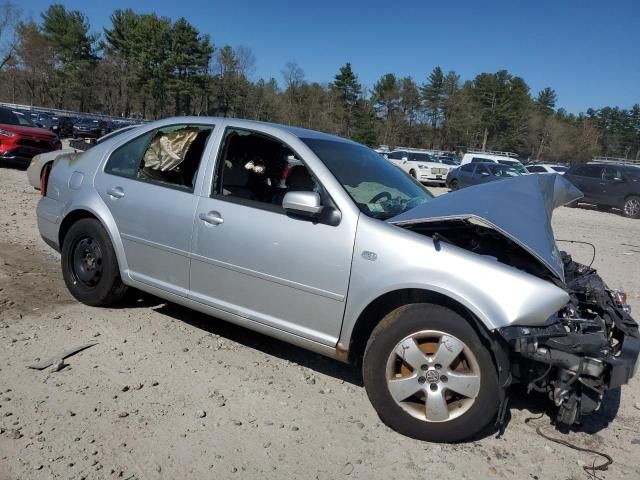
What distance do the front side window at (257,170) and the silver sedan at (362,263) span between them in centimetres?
2

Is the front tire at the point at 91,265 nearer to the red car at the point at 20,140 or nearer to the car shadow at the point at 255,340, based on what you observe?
the car shadow at the point at 255,340

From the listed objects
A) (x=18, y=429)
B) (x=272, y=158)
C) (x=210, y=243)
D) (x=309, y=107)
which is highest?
(x=309, y=107)

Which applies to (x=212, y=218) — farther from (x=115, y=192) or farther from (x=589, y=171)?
(x=589, y=171)

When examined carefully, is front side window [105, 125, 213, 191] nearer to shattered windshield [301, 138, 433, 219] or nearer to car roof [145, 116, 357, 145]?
car roof [145, 116, 357, 145]

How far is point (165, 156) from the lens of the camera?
4262 mm

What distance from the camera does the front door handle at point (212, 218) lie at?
3594 mm

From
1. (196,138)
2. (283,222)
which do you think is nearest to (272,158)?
(196,138)

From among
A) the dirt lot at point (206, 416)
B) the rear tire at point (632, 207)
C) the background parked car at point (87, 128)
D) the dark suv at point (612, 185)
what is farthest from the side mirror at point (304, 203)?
the background parked car at point (87, 128)

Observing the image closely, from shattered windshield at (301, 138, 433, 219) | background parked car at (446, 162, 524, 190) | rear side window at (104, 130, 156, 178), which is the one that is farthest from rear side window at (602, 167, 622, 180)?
rear side window at (104, 130, 156, 178)

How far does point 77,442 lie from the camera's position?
2.73 meters

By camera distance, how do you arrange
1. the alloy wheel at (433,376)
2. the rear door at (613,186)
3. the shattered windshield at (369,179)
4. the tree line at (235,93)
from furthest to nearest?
the tree line at (235,93) → the rear door at (613,186) → the shattered windshield at (369,179) → the alloy wheel at (433,376)

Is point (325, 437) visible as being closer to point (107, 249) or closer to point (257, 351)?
point (257, 351)

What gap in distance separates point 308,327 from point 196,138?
1.85m

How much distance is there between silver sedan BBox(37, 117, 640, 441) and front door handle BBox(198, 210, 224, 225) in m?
0.01
